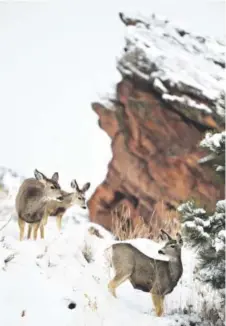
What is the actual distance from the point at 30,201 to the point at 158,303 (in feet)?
2.30

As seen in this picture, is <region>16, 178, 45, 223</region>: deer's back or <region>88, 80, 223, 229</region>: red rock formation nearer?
<region>16, 178, 45, 223</region>: deer's back

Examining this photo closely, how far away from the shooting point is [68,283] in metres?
2.31

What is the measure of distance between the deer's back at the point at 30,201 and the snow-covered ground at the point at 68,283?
38mm

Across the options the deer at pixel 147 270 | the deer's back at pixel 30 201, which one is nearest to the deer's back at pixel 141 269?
the deer at pixel 147 270

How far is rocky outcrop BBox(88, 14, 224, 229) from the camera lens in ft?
8.11

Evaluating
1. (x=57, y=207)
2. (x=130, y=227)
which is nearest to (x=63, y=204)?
(x=57, y=207)

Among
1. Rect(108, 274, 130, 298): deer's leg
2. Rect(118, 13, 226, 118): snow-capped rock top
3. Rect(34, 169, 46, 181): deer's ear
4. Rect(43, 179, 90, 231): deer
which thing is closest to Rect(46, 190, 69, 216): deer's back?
Rect(43, 179, 90, 231): deer

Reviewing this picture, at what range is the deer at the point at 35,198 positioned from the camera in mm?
2350

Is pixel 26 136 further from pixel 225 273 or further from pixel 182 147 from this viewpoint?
pixel 225 273

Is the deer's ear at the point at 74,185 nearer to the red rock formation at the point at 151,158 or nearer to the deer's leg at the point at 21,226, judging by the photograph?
the red rock formation at the point at 151,158

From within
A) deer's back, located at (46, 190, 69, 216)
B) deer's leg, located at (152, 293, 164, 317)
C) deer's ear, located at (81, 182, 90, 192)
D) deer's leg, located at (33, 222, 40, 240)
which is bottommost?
deer's leg, located at (152, 293, 164, 317)

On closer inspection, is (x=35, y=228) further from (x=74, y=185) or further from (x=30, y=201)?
(x=74, y=185)

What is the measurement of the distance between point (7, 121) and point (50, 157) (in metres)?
0.25

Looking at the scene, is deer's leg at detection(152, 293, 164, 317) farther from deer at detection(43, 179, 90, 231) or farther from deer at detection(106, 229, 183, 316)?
deer at detection(43, 179, 90, 231)
